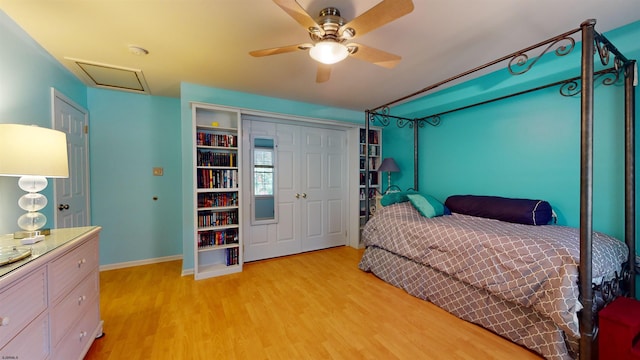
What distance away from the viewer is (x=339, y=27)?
154 cm

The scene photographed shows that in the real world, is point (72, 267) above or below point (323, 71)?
below

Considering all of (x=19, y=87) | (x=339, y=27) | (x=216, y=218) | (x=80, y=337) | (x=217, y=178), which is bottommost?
(x=80, y=337)

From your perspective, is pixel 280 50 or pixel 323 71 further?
pixel 323 71

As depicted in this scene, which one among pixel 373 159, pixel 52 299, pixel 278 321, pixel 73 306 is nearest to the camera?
pixel 52 299

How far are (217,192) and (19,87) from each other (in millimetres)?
1784

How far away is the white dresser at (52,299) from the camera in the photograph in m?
0.98

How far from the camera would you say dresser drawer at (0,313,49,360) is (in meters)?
0.96

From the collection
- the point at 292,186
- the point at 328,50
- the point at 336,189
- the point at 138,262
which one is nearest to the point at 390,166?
the point at 336,189

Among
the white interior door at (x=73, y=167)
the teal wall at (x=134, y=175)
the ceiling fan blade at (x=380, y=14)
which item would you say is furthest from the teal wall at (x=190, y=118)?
the ceiling fan blade at (x=380, y=14)

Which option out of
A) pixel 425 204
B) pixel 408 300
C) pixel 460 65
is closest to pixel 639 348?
pixel 408 300

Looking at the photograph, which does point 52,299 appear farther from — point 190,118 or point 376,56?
point 376,56

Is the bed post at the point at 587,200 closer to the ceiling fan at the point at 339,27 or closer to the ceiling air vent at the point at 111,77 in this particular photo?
the ceiling fan at the point at 339,27

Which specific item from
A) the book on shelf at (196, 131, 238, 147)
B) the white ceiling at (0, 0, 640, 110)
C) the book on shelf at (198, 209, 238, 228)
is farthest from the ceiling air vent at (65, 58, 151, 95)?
the book on shelf at (198, 209, 238, 228)

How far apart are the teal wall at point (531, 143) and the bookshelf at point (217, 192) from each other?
2718 mm
